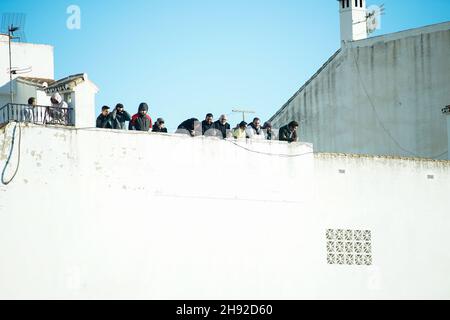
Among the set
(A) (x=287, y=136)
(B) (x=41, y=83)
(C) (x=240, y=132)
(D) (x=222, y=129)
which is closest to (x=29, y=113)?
(B) (x=41, y=83)

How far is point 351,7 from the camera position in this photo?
44.9 meters

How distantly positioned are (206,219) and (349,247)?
4.58 m

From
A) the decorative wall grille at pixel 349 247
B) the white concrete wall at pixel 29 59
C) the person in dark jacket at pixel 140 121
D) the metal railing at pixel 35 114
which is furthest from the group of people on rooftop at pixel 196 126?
the white concrete wall at pixel 29 59

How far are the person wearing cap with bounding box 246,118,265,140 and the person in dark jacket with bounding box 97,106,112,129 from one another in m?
4.16

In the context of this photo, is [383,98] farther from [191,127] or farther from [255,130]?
[191,127]

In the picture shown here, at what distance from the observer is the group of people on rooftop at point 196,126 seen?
2850 cm

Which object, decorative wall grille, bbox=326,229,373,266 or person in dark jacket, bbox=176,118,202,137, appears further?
decorative wall grille, bbox=326,229,373,266

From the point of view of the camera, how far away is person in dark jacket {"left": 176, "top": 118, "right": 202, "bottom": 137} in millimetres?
29348

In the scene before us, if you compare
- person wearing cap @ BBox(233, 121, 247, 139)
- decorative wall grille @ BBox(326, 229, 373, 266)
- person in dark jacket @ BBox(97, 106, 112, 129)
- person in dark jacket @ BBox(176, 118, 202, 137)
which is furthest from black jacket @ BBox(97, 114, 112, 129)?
decorative wall grille @ BBox(326, 229, 373, 266)

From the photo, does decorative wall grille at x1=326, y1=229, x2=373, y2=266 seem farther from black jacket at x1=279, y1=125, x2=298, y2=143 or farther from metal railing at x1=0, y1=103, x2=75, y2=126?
metal railing at x1=0, y1=103, x2=75, y2=126

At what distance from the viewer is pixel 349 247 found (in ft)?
102

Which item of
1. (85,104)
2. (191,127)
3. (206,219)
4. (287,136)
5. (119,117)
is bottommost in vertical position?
(206,219)

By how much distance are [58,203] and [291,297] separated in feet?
22.8
